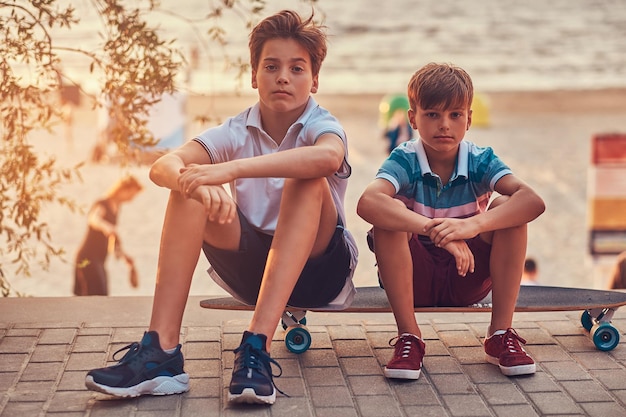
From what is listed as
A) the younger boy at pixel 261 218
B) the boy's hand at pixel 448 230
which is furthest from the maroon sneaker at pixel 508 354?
the younger boy at pixel 261 218

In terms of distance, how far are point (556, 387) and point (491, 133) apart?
13.3 m

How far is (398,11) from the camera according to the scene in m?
38.1

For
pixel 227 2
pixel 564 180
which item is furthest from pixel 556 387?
pixel 564 180

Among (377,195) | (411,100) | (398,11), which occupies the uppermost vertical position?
(411,100)

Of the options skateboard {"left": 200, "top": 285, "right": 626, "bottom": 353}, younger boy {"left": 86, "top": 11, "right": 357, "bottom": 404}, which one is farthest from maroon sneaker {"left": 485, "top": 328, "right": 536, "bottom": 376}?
younger boy {"left": 86, "top": 11, "right": 357, "bottom": 404}

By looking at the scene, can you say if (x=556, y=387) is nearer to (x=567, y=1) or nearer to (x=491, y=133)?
(x=491, y=133)

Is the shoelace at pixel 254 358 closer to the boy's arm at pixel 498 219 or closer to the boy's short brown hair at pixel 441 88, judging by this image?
the boy's arm at pixel 498 219

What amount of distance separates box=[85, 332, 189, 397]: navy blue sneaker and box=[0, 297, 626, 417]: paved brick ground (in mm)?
45

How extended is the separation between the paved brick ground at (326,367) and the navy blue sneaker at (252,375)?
0.14 feet

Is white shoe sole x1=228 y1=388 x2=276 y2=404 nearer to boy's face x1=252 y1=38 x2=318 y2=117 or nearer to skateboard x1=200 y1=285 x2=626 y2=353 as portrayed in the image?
skateboard x1=200 y1=285 x2=626 y2=353

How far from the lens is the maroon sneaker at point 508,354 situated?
10.4 ft

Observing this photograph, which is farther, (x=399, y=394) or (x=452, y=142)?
(x=452, y=142)

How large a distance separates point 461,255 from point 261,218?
69 cm

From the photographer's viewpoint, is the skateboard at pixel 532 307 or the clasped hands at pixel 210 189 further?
the skateboard at pixel 532 307
